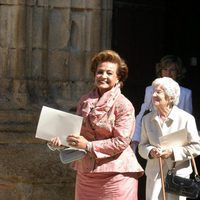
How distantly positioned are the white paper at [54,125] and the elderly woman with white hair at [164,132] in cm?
73

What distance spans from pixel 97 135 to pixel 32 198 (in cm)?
210

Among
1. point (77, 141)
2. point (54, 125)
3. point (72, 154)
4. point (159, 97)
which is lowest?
point (72, 154)

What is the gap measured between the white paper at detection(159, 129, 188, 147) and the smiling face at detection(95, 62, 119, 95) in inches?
22.9

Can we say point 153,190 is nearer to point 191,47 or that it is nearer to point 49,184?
point 49,184

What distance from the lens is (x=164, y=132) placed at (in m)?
8.02

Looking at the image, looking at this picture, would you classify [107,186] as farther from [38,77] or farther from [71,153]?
[38,77]

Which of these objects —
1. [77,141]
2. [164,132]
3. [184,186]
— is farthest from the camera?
[164,132]

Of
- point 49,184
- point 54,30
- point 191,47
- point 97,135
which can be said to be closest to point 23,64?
point 54,30

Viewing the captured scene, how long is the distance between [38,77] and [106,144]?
2.23 meters

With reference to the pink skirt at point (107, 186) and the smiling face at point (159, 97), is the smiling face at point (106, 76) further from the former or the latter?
the pink skirt at point (107, 186)

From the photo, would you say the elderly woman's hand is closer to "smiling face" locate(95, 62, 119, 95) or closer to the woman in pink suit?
the woman in pink suit

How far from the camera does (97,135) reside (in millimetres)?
7742

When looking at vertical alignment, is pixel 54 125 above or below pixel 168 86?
below

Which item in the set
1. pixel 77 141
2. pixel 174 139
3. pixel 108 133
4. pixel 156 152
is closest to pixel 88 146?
pixel 77 141
